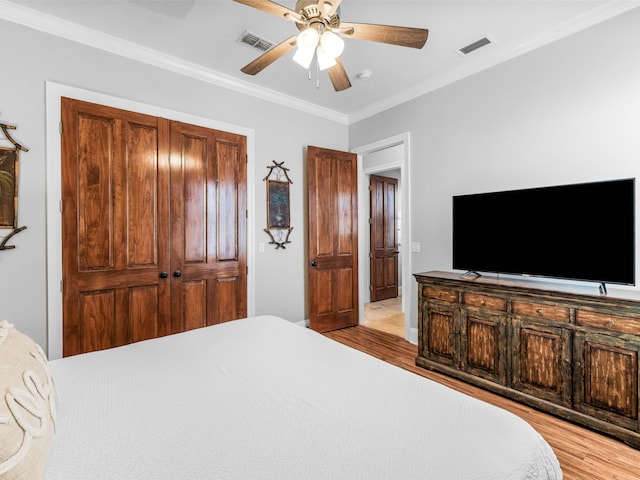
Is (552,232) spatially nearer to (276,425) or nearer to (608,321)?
(608,321)

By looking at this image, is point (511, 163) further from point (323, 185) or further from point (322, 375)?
point (322, 375)

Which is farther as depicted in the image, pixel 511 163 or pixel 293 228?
pixel 293 228

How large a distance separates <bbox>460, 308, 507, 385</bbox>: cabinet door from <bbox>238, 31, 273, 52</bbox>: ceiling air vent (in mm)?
2861

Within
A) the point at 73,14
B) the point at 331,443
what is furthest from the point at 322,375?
the point at 73,14

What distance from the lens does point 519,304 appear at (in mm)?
2385

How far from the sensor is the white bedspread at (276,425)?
832 millimetres

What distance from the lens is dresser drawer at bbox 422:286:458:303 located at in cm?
279

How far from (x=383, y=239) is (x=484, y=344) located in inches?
139

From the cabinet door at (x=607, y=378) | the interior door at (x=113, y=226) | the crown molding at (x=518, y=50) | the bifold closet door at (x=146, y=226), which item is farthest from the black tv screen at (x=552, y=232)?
the interior door at (x=113, y=226)

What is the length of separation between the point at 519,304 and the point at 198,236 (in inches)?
112

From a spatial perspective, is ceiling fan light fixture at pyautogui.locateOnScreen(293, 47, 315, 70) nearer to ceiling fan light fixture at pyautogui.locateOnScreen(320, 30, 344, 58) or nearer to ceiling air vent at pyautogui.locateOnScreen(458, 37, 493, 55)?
ceiling fan light fixture at pyautogui.locateOnScreen(320, 30, 344, 58)

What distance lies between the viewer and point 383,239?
6.03 m

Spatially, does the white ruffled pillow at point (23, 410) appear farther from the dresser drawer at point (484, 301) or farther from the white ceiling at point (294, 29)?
the dresser drawer at point (484, 301)

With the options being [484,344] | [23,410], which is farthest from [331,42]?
[484,344]
